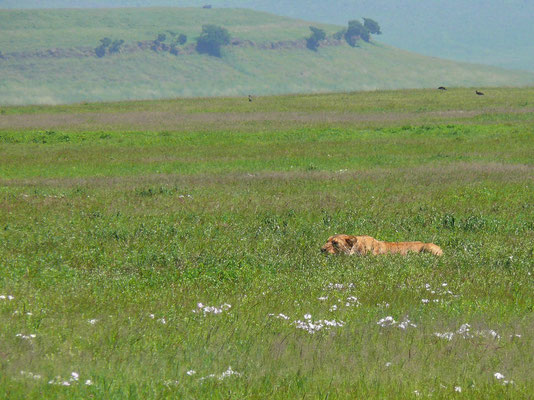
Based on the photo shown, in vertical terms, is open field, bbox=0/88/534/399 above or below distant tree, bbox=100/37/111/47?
above

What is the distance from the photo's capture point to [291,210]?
14711 mm

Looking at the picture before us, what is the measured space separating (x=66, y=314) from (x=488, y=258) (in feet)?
20.0

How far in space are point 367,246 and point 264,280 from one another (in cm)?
238

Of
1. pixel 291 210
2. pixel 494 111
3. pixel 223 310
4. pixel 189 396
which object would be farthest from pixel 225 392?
pixel 494 111

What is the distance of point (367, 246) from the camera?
1088 cm

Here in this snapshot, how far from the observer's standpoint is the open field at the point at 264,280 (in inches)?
216

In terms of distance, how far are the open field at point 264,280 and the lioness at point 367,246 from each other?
290mm

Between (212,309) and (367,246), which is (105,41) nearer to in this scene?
(367,246)

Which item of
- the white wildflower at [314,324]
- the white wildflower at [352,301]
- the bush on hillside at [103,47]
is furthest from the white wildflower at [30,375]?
the bush on hillside at [103,47]

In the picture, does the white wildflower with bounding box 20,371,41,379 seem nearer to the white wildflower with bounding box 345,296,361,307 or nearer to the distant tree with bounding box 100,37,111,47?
the white wildflower with bounding box 345,296,361,307

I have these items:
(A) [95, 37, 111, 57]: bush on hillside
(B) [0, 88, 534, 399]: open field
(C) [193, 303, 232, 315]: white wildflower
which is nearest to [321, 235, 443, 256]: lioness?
(B) [0, 88, 534, 399]: open field

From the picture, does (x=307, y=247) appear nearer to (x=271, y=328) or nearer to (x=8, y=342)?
(x=271, y=328)

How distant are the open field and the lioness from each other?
290 millimetres

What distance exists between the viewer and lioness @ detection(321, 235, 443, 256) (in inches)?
420
